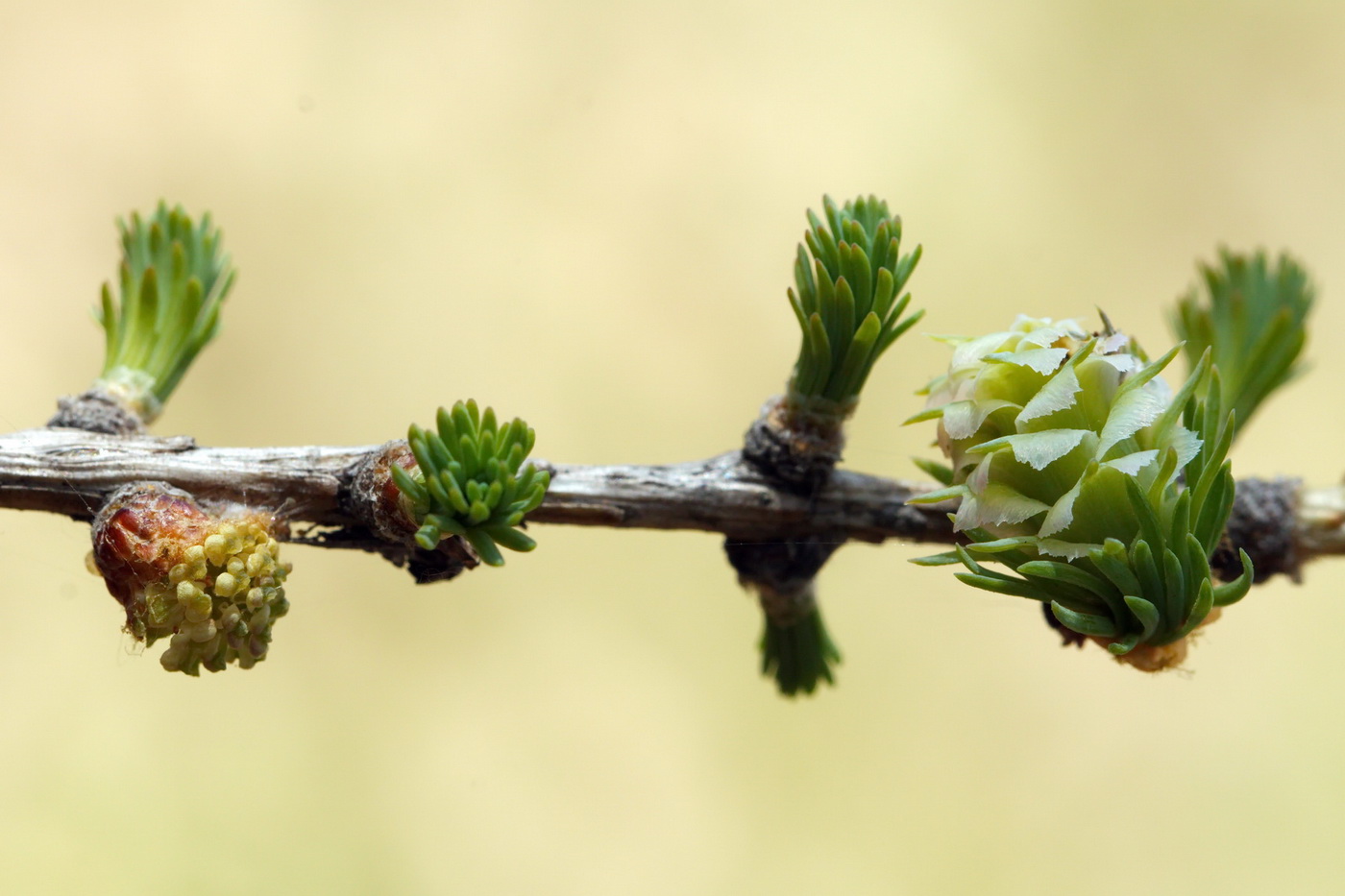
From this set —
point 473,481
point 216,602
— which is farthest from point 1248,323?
point 216,602

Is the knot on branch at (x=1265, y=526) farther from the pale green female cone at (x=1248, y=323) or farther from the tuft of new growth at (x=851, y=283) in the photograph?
the tuft of new growth at (x=851, y=283)

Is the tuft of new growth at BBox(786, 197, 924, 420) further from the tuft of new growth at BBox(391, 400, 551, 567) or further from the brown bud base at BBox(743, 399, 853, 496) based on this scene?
the tuft of new growth at BBox(391, 400, 551, 567)

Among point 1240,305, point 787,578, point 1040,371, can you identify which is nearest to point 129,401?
point 787,578

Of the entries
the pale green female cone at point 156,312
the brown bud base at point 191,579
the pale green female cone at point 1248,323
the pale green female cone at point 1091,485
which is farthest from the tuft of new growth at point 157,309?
the pale green female cone at point 1248,323

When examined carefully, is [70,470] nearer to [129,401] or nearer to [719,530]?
[129,401]

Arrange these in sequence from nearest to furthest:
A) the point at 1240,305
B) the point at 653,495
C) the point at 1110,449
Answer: the point at 1110,449, the point at 653,495, the point at 1240,305
